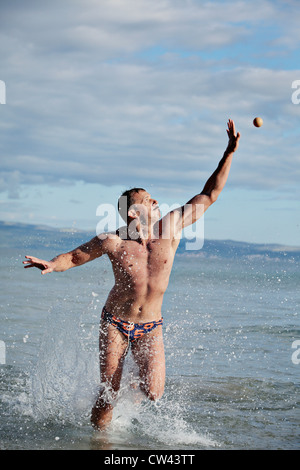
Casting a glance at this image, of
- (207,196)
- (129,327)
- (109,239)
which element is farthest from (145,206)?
(129,327)

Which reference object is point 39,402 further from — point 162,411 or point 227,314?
point 227,314

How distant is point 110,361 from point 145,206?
4.55 ft

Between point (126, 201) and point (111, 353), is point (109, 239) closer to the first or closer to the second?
point (126, 201)

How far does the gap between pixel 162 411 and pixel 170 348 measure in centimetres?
326

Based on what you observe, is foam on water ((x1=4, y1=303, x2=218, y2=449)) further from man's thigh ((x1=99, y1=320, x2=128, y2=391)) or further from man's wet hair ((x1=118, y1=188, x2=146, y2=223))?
man's wet hair ((x1=118, y1=188, x2=146, y2=223))

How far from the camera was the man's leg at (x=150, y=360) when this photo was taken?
17.1 feet

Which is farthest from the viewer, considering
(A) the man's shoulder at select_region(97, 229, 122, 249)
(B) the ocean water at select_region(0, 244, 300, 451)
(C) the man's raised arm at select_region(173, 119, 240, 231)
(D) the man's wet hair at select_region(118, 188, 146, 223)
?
(C) the man's raised arm at select_region(173, 119, 240, 231)

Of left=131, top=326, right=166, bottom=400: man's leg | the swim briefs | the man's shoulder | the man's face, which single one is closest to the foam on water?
left=131, top=326, right=166, bottom=400: man's leg

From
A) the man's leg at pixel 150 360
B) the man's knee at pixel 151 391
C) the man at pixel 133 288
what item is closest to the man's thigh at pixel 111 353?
the man at pixel 133 288

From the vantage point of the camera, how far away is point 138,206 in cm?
529

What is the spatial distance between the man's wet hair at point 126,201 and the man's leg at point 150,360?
3.49ft

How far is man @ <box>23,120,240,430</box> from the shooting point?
5133 millimetres

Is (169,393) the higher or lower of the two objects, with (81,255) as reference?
lower

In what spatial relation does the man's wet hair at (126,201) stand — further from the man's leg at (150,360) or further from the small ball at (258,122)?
the small ball at (258,122)
